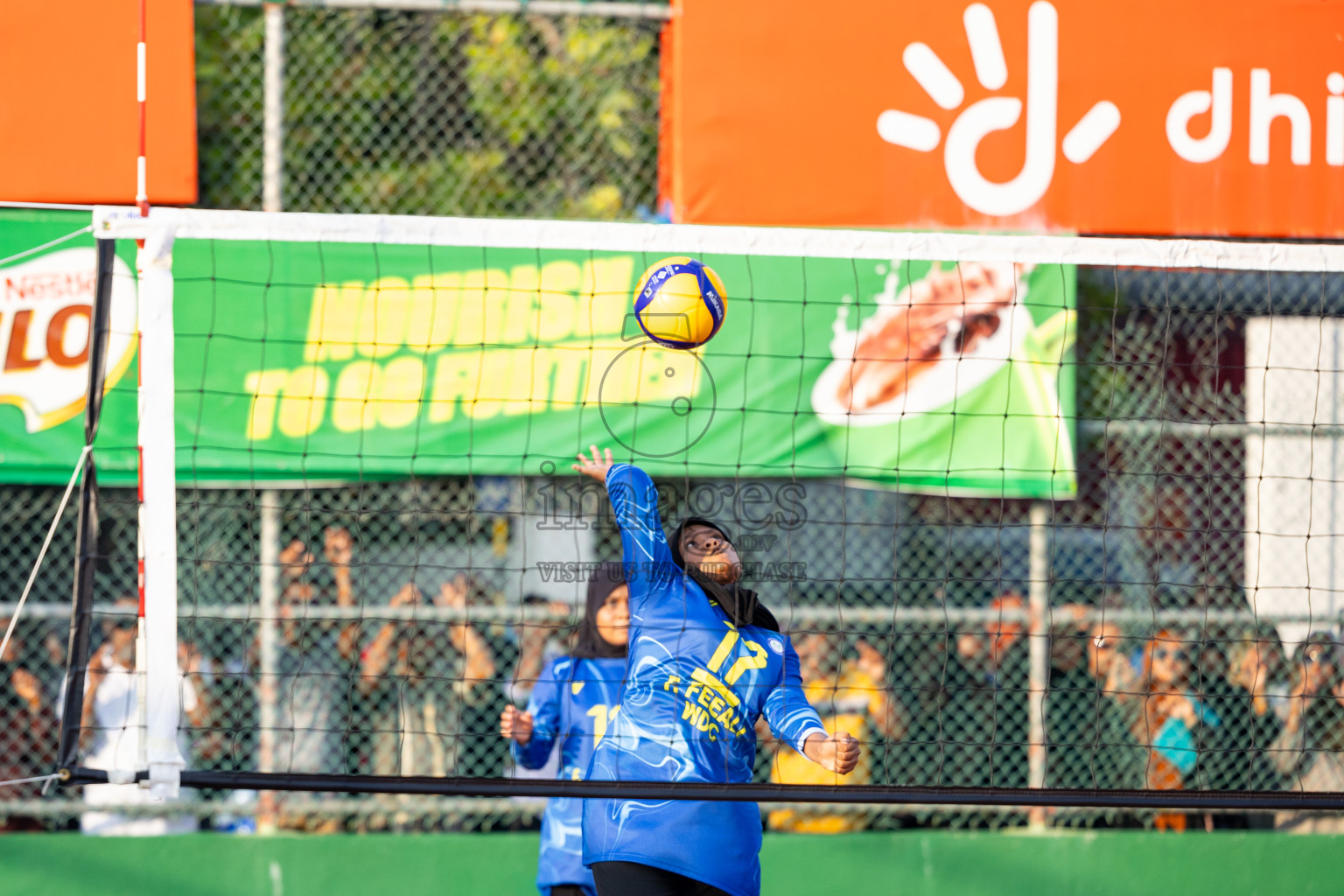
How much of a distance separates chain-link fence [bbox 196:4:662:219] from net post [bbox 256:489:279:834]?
1.93 metres

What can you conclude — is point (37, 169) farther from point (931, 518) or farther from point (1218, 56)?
point (1218, 56)

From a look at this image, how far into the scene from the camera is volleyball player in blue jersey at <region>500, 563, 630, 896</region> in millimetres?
4797

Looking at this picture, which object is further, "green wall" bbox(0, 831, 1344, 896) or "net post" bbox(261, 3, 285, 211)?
"net post" bbox(261, 3, 285, 211)

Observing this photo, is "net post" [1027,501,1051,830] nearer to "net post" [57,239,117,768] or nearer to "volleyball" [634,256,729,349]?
"volleyball" [634,256,729,349]

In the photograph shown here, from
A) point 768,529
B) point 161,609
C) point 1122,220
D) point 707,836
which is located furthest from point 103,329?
point 1122,220

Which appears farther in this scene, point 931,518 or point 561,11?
point 931,518

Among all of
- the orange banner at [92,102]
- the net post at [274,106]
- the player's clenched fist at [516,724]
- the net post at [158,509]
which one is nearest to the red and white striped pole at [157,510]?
the net post at [158,509]

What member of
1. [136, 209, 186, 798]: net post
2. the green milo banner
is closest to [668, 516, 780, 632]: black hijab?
[136, 209, 186, 798]: net post

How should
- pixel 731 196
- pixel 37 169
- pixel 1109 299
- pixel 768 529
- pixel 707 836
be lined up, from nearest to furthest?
1. pixel 707 836
2. pixel 37 169
3. pixel 731 196
4. pixel 768 529
5. pixel 1109 299

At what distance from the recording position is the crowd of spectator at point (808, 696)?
20.7ft

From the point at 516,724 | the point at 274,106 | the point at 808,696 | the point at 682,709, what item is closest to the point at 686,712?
the point at 682,709

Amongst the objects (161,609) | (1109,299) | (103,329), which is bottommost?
(161,609)

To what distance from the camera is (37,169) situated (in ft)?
20.0

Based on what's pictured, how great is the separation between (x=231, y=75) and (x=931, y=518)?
15.2ft
